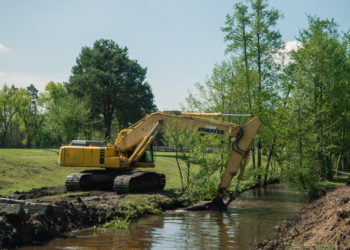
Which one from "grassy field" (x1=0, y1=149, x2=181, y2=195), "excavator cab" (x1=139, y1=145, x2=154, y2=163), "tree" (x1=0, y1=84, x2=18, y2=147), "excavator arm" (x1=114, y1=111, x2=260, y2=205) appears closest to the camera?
"excavator arm" (x1=114, y1=111, x2=260, y2=205)

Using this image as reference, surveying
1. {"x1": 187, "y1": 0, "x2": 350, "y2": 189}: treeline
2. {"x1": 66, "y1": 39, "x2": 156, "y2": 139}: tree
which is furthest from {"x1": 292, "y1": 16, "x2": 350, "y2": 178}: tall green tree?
{"x1": 66, "y1": 39, "x2": 156, "y2": 139}: tree

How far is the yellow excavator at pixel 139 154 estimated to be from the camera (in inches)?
631

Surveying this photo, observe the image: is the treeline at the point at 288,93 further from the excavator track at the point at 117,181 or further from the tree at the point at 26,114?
the tree at the point at 26,114

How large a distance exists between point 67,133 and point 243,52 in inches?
675

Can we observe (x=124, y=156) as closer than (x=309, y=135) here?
Yes

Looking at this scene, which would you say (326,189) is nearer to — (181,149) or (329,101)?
(181,149)

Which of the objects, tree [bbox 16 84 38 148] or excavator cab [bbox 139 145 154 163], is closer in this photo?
excavator cab [bbox 139 145 154 163]

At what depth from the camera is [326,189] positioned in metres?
17.9

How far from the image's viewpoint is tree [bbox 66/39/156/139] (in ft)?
149

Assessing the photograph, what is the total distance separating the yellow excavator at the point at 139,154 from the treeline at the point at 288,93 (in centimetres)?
Result: 340

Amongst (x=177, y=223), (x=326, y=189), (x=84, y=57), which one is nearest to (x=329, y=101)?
(x=326, y=189)

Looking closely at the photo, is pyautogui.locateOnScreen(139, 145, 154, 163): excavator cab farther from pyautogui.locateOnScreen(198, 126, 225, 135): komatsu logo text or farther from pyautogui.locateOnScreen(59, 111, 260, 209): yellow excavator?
pyautogui.locateOnScreen(198, 126, 225, 135): komatsu logo text

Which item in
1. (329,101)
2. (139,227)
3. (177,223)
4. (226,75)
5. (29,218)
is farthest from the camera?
(329,101)

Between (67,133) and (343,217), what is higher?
(67,133)
